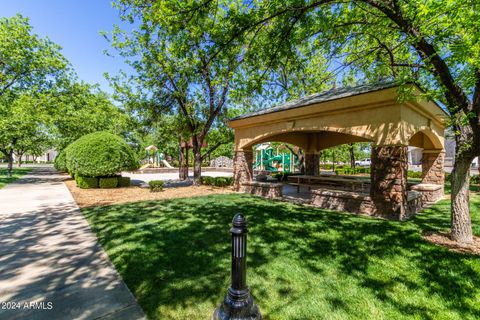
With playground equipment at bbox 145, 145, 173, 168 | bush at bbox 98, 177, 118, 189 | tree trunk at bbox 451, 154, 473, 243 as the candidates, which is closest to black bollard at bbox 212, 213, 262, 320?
tree trunk at bbox 451, 154, 473, 243

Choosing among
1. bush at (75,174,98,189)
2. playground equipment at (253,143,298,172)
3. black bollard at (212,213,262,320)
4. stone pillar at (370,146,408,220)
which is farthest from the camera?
playground equipment at (253,143,298,172)

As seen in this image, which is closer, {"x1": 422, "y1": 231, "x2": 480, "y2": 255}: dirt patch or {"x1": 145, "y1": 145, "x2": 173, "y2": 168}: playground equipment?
{"x1": 422, "y1": 231, "x2": 480, "y2": 255}: dirt patch

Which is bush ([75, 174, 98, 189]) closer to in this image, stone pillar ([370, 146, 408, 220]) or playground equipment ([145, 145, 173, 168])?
stone pillar ([370, 146, 408, 220])

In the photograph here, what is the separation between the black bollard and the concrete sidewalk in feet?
3.68

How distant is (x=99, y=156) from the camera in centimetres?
1377

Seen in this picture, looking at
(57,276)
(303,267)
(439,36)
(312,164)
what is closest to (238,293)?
(303,267)

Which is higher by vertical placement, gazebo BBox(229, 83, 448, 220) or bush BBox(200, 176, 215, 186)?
gazebo BBox(229, 83, 448, 220)

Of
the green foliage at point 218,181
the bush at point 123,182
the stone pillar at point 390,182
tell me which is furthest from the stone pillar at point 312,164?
the bush at point 123,182

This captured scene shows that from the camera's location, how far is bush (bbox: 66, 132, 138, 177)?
13.6m

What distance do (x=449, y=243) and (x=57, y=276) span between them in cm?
775

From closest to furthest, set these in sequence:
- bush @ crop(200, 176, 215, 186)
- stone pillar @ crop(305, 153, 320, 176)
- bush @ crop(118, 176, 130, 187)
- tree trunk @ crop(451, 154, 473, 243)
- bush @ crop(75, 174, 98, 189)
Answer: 1. tree trunk @ crop(451, 154, 473, 243)
2. bush @ crop(75, 174, 98, 189)
3. bush @ crop(118, 176, 130, 187)
4. stone pillar @ crop(305, 153, 320, 176)
5. bush @ crop(200, 176, 215, 186)

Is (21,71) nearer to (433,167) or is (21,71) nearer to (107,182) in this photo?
(107,182)

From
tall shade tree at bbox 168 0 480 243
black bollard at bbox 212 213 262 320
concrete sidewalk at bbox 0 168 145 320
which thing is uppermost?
tall shade tree at bbox 168 0 480 243

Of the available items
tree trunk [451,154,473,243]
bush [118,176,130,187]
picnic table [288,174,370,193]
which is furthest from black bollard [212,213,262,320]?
bush [118,176,130,187]
